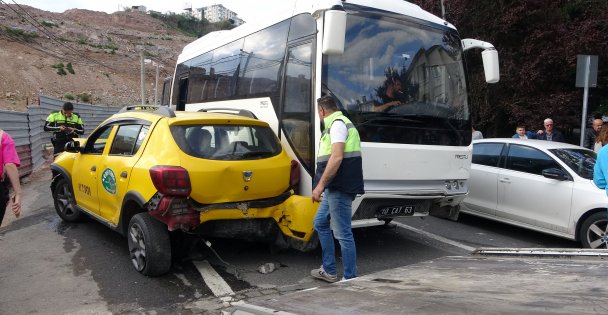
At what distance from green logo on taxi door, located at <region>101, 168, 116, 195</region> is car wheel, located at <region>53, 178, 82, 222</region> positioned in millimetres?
1532

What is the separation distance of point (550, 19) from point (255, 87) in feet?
29.7

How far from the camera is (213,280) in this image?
190 inches

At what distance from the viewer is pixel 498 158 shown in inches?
300

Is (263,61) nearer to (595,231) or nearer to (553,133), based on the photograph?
(595,231)

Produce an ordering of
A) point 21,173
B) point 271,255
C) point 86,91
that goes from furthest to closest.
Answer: point 86,91
point 21,173
point 271,255

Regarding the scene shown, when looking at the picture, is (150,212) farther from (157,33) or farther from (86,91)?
(157,33)

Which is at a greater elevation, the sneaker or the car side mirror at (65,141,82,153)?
the car side mirror at (65,141,82,153)

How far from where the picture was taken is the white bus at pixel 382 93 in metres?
5.32

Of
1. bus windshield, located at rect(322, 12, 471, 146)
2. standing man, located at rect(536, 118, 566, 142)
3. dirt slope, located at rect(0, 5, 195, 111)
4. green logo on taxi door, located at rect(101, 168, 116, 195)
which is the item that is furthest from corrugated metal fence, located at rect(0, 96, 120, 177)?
dirt slope, located at rect(0, 5, 195, 111)

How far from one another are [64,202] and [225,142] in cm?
343

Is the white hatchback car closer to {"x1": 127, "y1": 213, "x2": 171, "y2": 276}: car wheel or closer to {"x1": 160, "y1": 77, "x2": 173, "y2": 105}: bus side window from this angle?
{"x1": 127, "y1": 213, "x2": 171, "y2": 276}: car wheel

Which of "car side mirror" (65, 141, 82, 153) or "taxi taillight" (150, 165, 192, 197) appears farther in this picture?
"car side mirror" (65, 141, 82, 153)

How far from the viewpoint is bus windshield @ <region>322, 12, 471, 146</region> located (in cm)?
535

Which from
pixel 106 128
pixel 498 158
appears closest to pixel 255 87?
pixel 106 128
